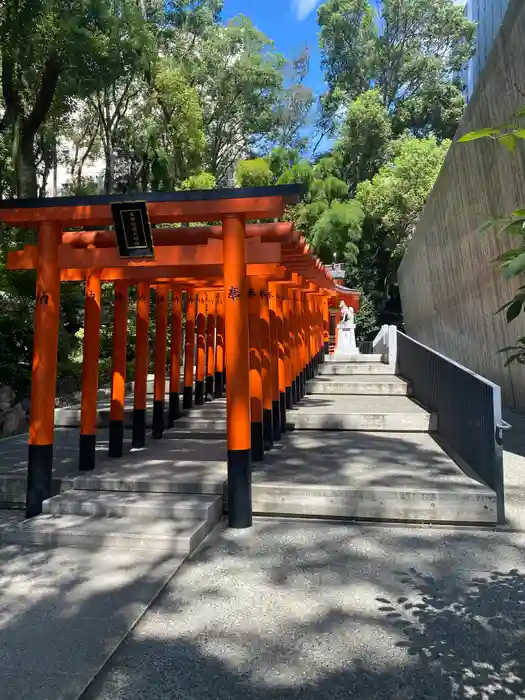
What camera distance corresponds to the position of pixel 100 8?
1225 centimetres

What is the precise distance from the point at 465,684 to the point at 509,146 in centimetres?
236

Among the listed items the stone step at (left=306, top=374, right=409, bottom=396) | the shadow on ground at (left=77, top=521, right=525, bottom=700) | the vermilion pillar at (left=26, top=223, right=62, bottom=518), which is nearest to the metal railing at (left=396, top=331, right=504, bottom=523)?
the shadow on ground at (left=77, top=521, right=525, bottom=700)

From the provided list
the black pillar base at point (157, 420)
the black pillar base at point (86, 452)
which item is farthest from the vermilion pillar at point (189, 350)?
the black pillar base at point (86, 452)

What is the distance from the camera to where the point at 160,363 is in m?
7.90

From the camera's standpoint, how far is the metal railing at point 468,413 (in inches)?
193

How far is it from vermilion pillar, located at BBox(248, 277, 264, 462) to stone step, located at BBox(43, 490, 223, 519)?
4.82 ft

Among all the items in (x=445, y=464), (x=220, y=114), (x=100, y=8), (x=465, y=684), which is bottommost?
(x=465, y=684)

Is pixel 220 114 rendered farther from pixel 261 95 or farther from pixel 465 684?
pixel 465 684

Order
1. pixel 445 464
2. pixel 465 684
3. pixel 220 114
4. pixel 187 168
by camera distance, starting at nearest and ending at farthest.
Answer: pixel 465 684 → pixel 445 464 → pixel 187 168 → pixel 220 114

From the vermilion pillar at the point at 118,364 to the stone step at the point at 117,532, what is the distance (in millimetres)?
1965

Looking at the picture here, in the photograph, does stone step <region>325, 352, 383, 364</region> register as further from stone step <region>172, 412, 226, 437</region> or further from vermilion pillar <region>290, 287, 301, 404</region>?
stone step <region>172, 412, 226, 437</region>

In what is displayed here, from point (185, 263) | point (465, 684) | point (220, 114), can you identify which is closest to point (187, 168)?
point (220, 114)

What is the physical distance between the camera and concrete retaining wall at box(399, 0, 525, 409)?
807 cm

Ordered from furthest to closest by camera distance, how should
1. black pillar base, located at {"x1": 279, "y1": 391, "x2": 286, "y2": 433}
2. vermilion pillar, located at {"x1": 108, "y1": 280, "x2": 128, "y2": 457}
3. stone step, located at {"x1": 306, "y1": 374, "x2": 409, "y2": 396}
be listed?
stone step, located at {"x1": 306, "y1": 374, "x2": 409, "y2": 396} → black pillar base, located at {"x1": 279, "y1": 391, "x2": 286, "y2": 433} → vermilion pillar, located at {"x1": 108, "y1": 280, "x2": 128, "y2": 457}
